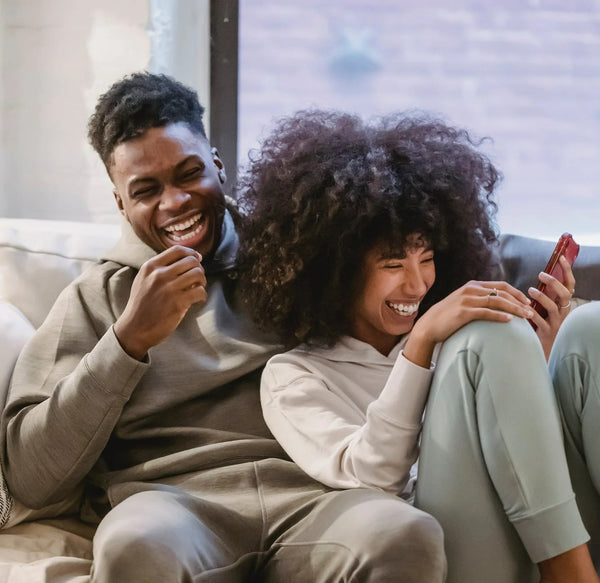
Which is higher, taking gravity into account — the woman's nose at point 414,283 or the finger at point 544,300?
the woman's nose at point 414,283

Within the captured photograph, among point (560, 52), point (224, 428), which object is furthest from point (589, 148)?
point (224, 428)

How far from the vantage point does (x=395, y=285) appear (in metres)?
1.50

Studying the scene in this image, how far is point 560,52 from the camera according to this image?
2467mm

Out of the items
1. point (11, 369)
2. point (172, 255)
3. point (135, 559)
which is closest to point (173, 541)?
point (135, 559)

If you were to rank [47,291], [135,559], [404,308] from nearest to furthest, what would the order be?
[135,559] < [404,308] < [47,291]

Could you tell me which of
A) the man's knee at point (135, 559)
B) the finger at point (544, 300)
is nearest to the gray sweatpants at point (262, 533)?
the man's knee at point (135, 559)

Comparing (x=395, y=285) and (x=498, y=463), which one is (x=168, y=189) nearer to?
(x=395, y=285)

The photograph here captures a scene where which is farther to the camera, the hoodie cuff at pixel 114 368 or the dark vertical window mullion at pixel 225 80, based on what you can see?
the dark vertical window mullion at pixel 225 80

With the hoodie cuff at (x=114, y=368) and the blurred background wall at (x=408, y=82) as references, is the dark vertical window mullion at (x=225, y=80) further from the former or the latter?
the hoodie cuff at (x=114, y=368)

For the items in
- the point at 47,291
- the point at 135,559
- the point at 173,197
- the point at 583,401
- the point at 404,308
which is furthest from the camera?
the point at 47,291

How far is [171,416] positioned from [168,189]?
37 cm

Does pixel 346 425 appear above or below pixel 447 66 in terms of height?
below

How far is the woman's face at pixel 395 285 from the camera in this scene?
58.9 inches

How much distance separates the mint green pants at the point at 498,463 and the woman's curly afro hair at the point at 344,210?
280 mm
